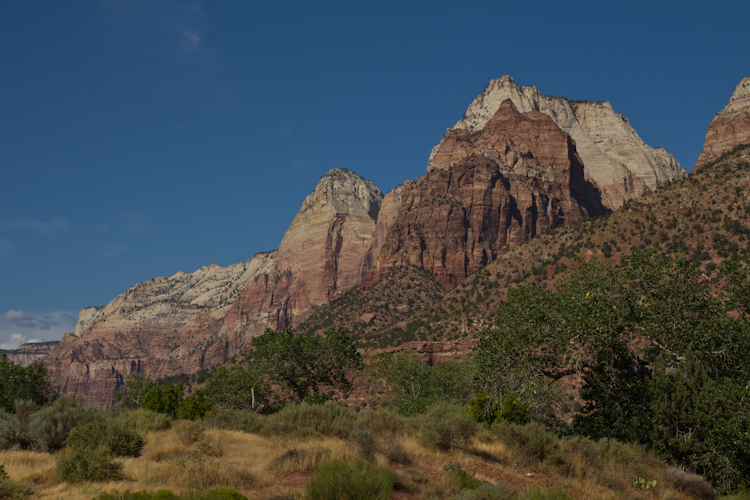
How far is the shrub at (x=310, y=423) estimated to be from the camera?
16172 mm

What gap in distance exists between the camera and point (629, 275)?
19.0 m

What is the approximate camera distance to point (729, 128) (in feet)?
398

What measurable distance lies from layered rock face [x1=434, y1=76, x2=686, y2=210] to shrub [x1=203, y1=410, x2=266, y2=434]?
5786 inches

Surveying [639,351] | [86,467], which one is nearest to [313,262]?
[639,351]

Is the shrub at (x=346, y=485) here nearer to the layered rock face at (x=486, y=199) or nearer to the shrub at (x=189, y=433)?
the shrub at (x=189, y=433)

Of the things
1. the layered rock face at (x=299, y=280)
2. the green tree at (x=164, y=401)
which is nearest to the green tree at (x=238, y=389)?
the green tree at (x=164, y=401)

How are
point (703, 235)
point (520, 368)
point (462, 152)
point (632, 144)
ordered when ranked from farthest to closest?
1. point (632, 144)
2. point (462, 152)
3. point (703, 235)
4. point (520, 368)

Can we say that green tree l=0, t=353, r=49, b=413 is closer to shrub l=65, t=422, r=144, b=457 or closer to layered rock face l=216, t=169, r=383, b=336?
shrub l=65, t=422, r=144, b=457

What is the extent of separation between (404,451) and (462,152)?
131m

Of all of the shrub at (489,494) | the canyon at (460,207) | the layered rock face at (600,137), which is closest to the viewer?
the shrub at (489,494)

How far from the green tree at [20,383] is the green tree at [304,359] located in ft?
45.8

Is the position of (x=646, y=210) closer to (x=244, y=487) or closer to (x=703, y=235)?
(x=703, y=235)

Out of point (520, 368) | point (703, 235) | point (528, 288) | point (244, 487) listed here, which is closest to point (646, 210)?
point (703, 235)

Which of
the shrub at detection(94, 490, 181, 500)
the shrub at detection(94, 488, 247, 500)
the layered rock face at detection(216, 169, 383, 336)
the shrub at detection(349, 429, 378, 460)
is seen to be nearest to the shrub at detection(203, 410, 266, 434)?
the shrub at detection(349, 429, 378, 460)
